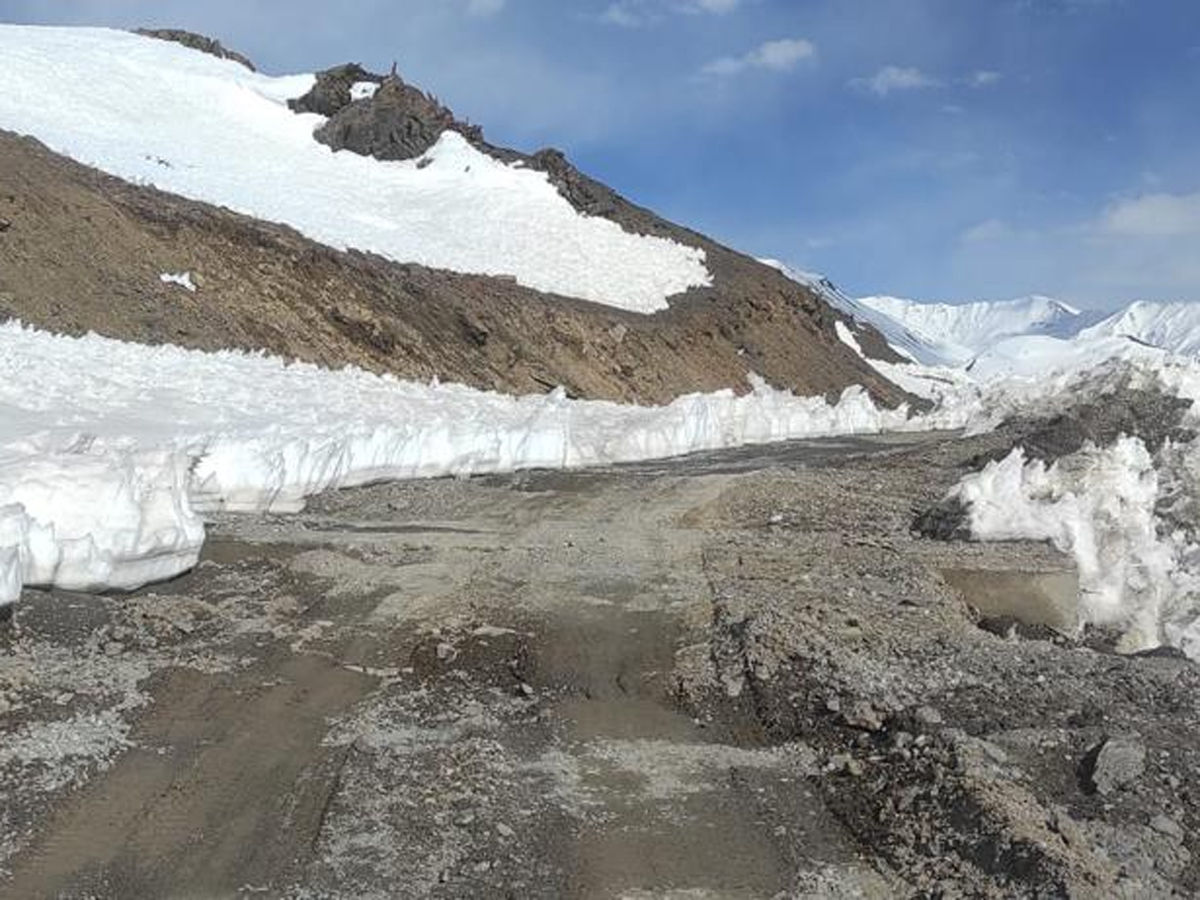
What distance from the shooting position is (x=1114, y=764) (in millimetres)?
6066

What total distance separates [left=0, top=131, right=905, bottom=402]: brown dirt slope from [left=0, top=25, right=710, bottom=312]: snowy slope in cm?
264

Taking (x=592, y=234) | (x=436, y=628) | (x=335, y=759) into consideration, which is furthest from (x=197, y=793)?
(x=592, y=234)

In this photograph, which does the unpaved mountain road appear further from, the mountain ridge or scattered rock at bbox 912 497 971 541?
the mountain ridge

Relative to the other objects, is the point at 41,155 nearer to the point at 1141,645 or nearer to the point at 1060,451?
the point at 1060,451

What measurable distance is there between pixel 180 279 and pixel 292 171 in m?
19.3

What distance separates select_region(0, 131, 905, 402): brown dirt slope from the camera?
2227cm

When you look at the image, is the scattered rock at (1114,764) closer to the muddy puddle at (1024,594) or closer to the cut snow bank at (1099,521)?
the muddy puddle at (1024,594)

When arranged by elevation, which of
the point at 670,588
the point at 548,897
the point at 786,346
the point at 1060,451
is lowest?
the point at 548,897

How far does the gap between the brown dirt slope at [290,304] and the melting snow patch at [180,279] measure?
24cm

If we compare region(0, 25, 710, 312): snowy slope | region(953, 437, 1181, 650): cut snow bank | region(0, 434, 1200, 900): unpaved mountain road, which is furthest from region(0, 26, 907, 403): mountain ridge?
region(953, 437, 1181, 650): cut snow bank

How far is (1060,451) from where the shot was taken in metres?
18.1

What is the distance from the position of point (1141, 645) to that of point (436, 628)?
7022 mm

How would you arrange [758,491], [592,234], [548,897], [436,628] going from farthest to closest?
[592,234] → [758,491] → [436,628] → [548,897]

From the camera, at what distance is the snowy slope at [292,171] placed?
3522cm
